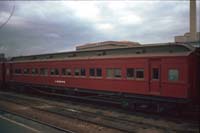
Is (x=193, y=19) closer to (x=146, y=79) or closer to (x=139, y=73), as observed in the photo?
(x=139, y=73)

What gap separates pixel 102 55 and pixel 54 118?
5.56 metres

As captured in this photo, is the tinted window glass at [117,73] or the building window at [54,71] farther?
the building window at [54,71]

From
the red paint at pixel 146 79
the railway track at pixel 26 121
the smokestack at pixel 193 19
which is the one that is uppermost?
the smokestack at pixel 193 19

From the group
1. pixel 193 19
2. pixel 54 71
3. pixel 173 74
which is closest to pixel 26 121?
pixel 173 74

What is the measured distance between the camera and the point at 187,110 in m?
12.5

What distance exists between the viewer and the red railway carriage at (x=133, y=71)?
37.9ft

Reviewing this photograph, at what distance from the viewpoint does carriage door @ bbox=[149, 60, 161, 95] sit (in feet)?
40.5

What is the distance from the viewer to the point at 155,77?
12.5 metres

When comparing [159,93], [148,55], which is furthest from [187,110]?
[148,55]

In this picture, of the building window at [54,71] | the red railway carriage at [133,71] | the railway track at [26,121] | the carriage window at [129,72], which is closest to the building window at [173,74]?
the red railway carriage at [133,71]

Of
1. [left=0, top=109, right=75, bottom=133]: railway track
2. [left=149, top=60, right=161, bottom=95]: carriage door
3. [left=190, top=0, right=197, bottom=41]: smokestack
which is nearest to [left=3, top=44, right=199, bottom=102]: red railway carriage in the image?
[left=149, top=60, right=161, bottom=95]: carriage door

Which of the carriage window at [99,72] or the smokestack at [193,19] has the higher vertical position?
the smokestack at [193,19]

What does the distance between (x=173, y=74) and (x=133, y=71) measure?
2.51 m

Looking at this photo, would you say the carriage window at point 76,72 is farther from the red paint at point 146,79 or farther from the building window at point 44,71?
the building window at point 44,71
